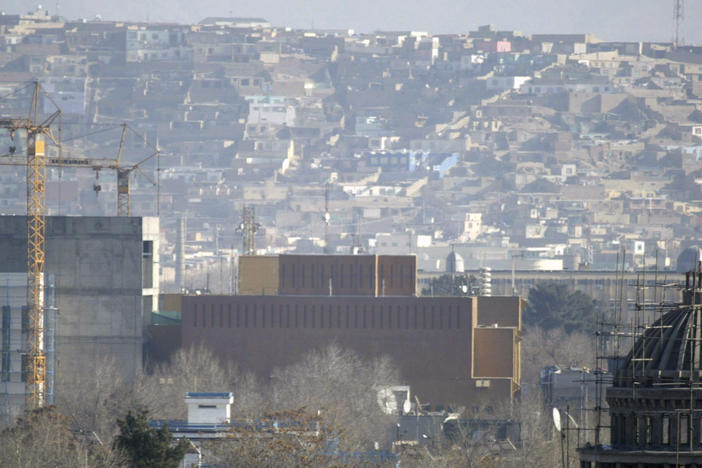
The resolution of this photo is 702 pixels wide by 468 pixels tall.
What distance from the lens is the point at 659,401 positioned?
86.7ft

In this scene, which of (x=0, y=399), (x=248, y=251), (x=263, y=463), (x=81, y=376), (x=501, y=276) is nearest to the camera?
(x=263, y=463)

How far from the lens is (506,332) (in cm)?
10519

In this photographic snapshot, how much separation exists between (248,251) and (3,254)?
38414mm

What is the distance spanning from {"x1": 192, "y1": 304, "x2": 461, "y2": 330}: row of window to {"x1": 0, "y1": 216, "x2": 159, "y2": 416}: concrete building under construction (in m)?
3.30

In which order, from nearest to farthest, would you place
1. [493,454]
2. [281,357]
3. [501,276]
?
[493,454]
[281,357]
[501,276]

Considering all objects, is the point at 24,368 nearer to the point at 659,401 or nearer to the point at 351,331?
the point at 351,331

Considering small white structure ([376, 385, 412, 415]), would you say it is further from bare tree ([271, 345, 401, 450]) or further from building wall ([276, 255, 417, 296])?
building wall ([276, 255, 417, 296])

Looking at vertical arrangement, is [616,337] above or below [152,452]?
above

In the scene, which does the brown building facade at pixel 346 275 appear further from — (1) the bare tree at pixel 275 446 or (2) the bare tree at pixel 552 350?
(1) the bare tree at pixel 275 446

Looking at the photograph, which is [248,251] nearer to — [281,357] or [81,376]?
[281,357]

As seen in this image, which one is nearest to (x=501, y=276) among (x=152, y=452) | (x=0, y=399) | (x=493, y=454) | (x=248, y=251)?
(x=248, y=251)

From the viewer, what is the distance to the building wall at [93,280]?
100 metres

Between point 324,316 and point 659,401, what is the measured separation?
263ft

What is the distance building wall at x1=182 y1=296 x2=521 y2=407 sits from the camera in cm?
10300
